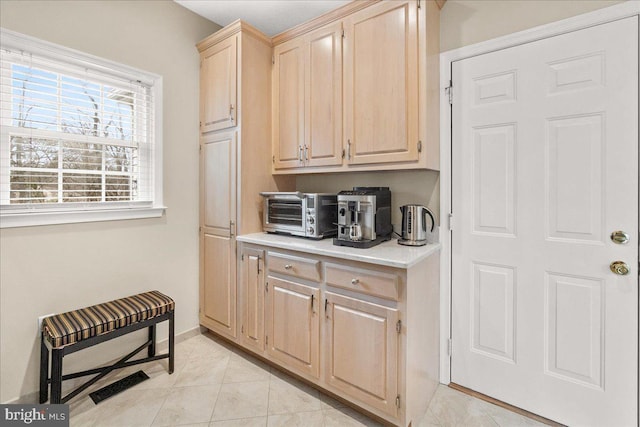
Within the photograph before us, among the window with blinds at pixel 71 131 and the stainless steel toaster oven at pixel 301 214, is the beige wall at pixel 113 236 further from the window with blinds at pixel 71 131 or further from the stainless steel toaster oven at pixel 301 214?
the stainless steel toaster oven at pixel 301 214

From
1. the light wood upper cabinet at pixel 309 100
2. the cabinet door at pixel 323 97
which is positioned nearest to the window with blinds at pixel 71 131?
the light wood upper cabinet at pixel 309 100

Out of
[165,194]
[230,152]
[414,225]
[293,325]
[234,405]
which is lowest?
[234,405]

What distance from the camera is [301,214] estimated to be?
2.22 m

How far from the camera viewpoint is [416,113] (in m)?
1.83

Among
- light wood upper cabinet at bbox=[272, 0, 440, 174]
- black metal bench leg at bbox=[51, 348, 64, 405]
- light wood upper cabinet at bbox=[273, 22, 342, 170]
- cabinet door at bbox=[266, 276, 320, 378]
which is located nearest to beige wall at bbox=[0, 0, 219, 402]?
black metal bench leg at bbox=[51, 348, 64, 405]

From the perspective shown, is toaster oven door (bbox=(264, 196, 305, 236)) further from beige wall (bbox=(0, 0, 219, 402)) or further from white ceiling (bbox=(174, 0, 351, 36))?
white ceiling (bbox=(174, 0, 351, 36))

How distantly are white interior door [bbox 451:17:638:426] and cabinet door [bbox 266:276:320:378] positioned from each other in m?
0.94

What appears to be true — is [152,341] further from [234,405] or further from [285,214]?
[285,214]

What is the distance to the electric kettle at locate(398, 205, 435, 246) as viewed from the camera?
192 centimetres

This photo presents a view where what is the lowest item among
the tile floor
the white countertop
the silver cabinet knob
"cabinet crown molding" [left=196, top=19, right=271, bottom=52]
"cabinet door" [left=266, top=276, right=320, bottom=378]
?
the tile floor

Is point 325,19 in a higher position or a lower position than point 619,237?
higher

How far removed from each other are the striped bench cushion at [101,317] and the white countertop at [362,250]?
0.74m

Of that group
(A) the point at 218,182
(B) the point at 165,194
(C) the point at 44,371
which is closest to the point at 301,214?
(A) the point at 218,182

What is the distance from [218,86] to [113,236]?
1.41m
